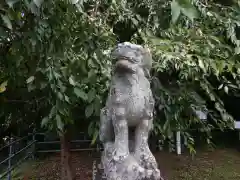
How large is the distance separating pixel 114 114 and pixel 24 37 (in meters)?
0.58

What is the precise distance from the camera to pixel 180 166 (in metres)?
4.70

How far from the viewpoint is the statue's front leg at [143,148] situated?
1705 mm

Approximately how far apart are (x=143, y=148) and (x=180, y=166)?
3.12 meters

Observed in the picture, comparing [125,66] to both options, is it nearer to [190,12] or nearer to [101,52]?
[101,52]

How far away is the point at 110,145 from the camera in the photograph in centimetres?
185

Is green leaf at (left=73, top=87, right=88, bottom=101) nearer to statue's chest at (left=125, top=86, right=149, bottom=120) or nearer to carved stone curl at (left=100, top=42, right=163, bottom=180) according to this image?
carved stone curl at (left=100, top=42, right=163, bottom=180)

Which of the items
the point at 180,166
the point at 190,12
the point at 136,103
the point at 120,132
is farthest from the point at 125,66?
the point at 180,166

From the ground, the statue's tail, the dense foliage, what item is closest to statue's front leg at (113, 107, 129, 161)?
the statue's tail

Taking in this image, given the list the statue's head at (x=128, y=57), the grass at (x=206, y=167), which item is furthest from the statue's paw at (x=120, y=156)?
the grass at (x=206, y=167)

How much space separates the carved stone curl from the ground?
2551 mm

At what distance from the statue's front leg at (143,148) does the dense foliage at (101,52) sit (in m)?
0.49

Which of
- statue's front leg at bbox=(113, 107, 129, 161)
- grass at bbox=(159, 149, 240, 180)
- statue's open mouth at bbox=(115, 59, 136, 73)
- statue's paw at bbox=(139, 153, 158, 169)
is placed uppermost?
statue's open mouth at bbox=(115, 59, 136, 73)

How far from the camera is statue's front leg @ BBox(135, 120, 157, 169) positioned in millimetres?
1705

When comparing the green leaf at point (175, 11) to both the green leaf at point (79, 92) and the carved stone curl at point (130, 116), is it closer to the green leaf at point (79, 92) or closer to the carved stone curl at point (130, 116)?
the carved stone curl at point (130, 116)
